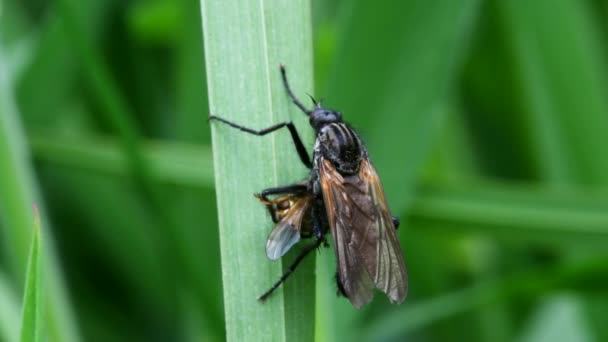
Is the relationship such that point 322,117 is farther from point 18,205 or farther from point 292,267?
point 18,205

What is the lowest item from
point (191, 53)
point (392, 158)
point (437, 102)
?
point (392, 158)

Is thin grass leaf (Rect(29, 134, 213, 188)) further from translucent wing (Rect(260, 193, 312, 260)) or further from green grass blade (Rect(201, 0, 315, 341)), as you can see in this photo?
green grass blade (Rect(201, 0, 315, 341))

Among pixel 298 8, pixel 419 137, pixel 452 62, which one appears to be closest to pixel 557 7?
pixel 452 62

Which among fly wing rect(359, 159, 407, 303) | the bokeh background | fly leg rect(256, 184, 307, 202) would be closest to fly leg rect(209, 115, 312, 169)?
fly leg rect(256, 184, 307, 202)

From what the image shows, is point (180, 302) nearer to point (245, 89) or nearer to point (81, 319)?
point (81, 319)

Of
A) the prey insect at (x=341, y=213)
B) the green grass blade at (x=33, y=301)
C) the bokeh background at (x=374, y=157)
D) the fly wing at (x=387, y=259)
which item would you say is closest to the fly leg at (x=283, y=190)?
the prey insect at (x=341, y=213)

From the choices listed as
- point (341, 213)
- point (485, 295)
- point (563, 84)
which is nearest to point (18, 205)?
point (341, 213)
